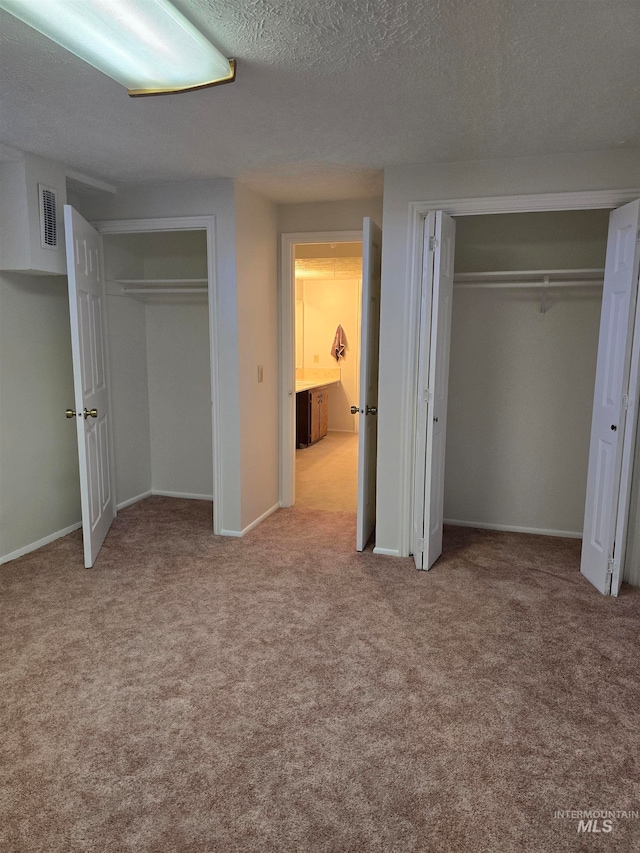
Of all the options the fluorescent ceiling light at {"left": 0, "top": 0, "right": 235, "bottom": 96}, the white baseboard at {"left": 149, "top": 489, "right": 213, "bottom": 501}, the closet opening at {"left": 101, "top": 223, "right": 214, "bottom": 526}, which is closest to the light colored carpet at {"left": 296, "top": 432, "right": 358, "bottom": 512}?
the white baseboard at {"left": 149, "top": 489, "right": 213, "bottom": 501}

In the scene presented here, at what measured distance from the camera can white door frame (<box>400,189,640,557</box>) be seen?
10.5 ft

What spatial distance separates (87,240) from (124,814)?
3.22 metres

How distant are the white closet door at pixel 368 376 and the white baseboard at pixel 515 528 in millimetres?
811

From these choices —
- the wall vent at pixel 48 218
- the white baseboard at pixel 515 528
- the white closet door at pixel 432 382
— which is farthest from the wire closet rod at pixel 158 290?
the white baseboard at pixel 515 528

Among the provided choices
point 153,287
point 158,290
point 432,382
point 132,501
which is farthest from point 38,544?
point 432,382

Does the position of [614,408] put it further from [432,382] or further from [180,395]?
[180,395]

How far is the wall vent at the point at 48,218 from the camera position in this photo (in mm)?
3375

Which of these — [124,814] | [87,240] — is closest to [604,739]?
[124,814]

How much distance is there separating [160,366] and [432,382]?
2617 millimetres

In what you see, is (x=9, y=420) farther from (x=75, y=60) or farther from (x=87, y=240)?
(x=75, y=60)

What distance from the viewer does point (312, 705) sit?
2.26 m

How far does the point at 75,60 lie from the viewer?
2.04 m

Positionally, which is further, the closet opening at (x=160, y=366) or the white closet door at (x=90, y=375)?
the closet opening at (x=160, y=366)

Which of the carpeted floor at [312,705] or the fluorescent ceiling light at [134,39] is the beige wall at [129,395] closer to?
the carpeted floor at [312,705]
